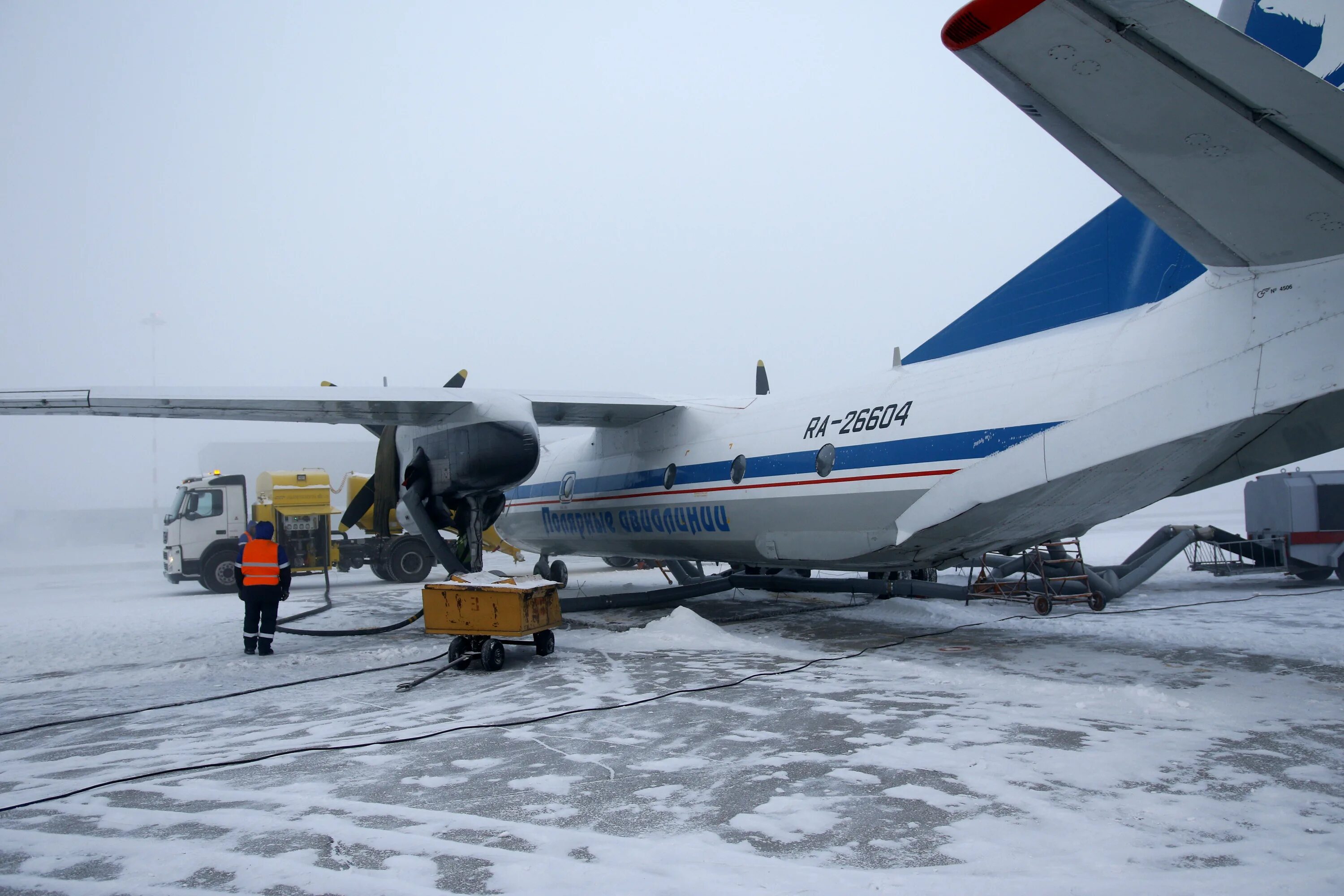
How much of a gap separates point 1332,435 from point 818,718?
4230 mm

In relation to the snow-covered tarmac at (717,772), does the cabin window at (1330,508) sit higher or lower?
higher

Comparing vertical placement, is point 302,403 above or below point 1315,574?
above

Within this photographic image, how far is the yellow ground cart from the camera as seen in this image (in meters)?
8.05

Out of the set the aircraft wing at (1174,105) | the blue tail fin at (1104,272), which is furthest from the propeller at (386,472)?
the aircraft wing at (1174,105)

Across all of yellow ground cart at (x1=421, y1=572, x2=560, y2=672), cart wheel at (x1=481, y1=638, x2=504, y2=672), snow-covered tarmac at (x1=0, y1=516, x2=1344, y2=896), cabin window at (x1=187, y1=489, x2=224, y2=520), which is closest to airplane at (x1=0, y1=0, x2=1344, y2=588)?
snow-covered tarmac at (x1=0, y1=516, x2=1344, y2=896)

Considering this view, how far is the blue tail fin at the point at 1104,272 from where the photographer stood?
5.29 meters

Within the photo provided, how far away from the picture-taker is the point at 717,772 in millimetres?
4652

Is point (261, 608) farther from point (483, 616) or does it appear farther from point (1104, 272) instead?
point (1104, 272)

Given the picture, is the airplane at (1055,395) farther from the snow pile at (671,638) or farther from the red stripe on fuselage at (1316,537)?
the red stripe on fuselage at (1316,537)

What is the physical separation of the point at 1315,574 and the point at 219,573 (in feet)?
72.2

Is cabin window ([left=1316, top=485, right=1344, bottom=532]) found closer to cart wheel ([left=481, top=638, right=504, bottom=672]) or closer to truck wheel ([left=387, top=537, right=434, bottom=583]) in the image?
cart wheel ([left=481, top=638, right=504, bottom=672])

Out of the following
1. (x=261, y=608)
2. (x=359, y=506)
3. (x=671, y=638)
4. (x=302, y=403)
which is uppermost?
(x=302, y=403)

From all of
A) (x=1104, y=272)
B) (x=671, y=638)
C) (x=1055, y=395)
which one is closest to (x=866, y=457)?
(x=1055, y=395)

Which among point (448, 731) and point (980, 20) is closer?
point (980, 20)
